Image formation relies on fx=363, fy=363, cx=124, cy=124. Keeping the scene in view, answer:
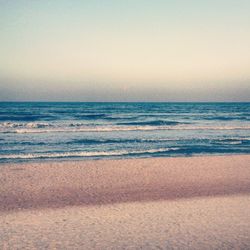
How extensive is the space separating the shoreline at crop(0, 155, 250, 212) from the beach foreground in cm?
3

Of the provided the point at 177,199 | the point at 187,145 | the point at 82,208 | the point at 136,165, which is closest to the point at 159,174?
the point at 136,165

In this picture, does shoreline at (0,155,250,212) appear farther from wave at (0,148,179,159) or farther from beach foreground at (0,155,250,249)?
wave at (0,148,179,159)

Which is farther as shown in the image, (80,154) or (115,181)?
(80,154)

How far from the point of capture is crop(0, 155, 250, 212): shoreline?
31.5ft

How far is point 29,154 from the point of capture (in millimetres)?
16641

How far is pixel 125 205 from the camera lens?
9.04m

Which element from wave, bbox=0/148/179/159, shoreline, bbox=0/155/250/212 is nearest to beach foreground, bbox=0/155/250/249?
shoreline, bbox=0/155/250/212

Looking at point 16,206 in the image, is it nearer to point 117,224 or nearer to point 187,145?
point 117,224

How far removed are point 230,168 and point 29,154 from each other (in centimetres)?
887

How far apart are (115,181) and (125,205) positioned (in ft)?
8.35

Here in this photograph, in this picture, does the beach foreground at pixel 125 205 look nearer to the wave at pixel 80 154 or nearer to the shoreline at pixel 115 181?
the shoreline at pixel 115 181

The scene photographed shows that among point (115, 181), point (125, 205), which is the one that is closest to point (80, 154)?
point (115, 181)

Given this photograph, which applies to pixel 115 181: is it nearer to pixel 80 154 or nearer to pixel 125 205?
pixel 125 205

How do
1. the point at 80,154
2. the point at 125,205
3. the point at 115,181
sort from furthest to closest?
the point at 80,154, the point at 115,181, the point at 125,205
